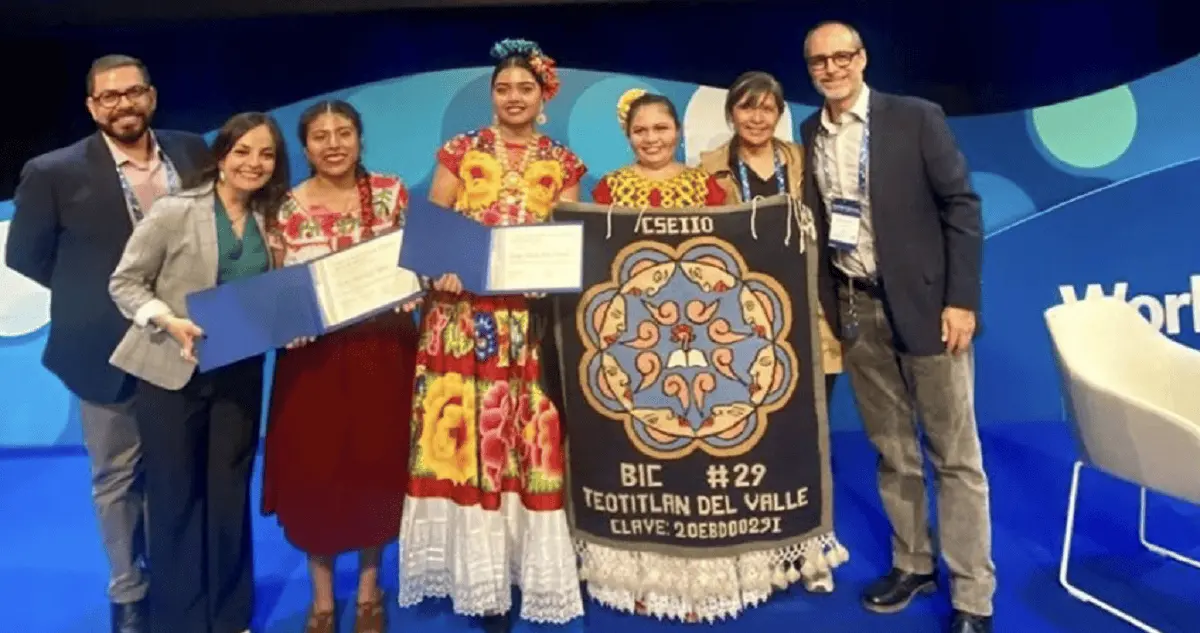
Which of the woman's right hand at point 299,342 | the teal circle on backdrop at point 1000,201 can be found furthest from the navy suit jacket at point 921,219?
the teal circle on backdrop at point 1000,201

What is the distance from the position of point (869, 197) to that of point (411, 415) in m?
1.41

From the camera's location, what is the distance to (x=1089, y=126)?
4410 mm

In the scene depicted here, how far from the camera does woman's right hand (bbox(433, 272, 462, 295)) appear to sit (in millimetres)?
2502

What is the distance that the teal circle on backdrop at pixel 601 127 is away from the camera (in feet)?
14.3

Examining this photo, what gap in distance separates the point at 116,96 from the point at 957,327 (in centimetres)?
236

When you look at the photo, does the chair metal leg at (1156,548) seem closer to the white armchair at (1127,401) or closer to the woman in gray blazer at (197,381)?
the white armchair at (1127,401)

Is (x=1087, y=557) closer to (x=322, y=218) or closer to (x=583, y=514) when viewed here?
(x=583, y=514)

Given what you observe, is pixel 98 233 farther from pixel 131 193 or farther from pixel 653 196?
pixel 653 196

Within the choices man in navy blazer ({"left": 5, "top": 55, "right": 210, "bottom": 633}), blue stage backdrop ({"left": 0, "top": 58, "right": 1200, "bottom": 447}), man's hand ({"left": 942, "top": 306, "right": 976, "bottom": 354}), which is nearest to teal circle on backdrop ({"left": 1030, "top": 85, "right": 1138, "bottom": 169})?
blue stage backdrop ({"left": 0, "top": 58, "right": 1200, "bottom": 447})

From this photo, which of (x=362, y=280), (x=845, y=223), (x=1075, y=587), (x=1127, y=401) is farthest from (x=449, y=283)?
(x=1075, y=587)

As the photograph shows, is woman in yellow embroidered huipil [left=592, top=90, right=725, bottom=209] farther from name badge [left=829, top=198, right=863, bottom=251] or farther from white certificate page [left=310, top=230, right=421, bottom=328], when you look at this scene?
white certificate page [left=310, top=230, right=421, bottom=328]

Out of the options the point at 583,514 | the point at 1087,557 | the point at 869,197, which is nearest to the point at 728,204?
the point at 869,197

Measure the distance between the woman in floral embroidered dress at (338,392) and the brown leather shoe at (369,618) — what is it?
0.64 ft

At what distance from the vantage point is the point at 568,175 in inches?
106
